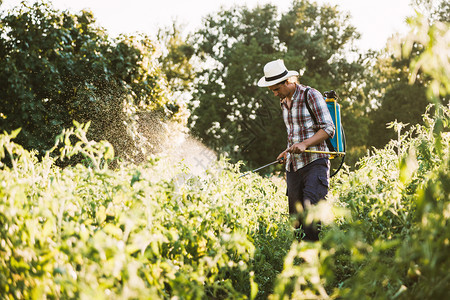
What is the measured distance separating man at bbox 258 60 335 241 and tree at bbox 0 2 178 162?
5004mm

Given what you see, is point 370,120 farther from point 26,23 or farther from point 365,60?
point 26,23

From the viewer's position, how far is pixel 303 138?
4016 millimetres

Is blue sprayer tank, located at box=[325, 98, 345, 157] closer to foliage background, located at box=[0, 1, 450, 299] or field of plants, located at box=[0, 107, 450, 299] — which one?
foliage background, located at box=[0, 1, 450, 299]

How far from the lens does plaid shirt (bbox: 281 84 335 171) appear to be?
3.84 m

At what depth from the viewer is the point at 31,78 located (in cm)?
760

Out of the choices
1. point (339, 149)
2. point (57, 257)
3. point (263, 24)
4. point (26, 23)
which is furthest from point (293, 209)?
point (263, 24)

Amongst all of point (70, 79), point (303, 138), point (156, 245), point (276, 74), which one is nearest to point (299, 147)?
point (303, 138)

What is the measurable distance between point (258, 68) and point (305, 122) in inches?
872

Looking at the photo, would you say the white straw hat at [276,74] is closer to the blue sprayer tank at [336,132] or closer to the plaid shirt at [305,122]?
the plaid shirt at [305,122]

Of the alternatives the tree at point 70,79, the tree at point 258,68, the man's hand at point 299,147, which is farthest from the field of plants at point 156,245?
the tree at point 258,68

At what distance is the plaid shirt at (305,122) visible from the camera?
3840mm

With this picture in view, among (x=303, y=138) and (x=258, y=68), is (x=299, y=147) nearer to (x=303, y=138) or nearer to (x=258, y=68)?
(x=303, y=138)

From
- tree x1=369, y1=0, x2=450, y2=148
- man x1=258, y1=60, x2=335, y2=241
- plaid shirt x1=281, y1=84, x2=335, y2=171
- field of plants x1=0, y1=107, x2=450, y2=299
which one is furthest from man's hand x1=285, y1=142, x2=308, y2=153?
tree x1=369, y1=0, x2=450, y2=148

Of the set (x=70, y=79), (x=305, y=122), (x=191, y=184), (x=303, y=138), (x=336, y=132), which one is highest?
(x=70, y=79)
